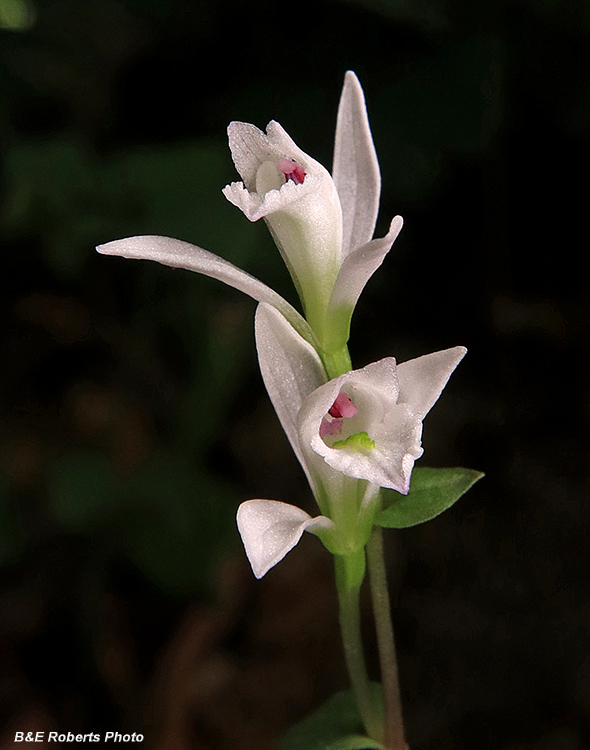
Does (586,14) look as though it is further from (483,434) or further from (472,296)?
(483,434)

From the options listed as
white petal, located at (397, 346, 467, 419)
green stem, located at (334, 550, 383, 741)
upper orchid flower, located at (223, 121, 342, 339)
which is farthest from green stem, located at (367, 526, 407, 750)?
upper orchid flower, located at (223, 121, 342, 339)

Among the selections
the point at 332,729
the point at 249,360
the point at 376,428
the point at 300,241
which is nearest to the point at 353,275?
the point at 300,241

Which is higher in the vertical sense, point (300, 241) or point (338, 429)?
point (300, 241)

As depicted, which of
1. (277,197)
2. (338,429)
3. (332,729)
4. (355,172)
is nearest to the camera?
(277,197)

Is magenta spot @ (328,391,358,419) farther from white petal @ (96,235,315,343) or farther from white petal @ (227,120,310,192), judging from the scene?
white petal @ (227,120,310,192)

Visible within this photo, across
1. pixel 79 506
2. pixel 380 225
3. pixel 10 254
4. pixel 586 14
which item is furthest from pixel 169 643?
pixel 586 14

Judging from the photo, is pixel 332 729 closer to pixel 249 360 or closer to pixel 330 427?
pixel 330 427
